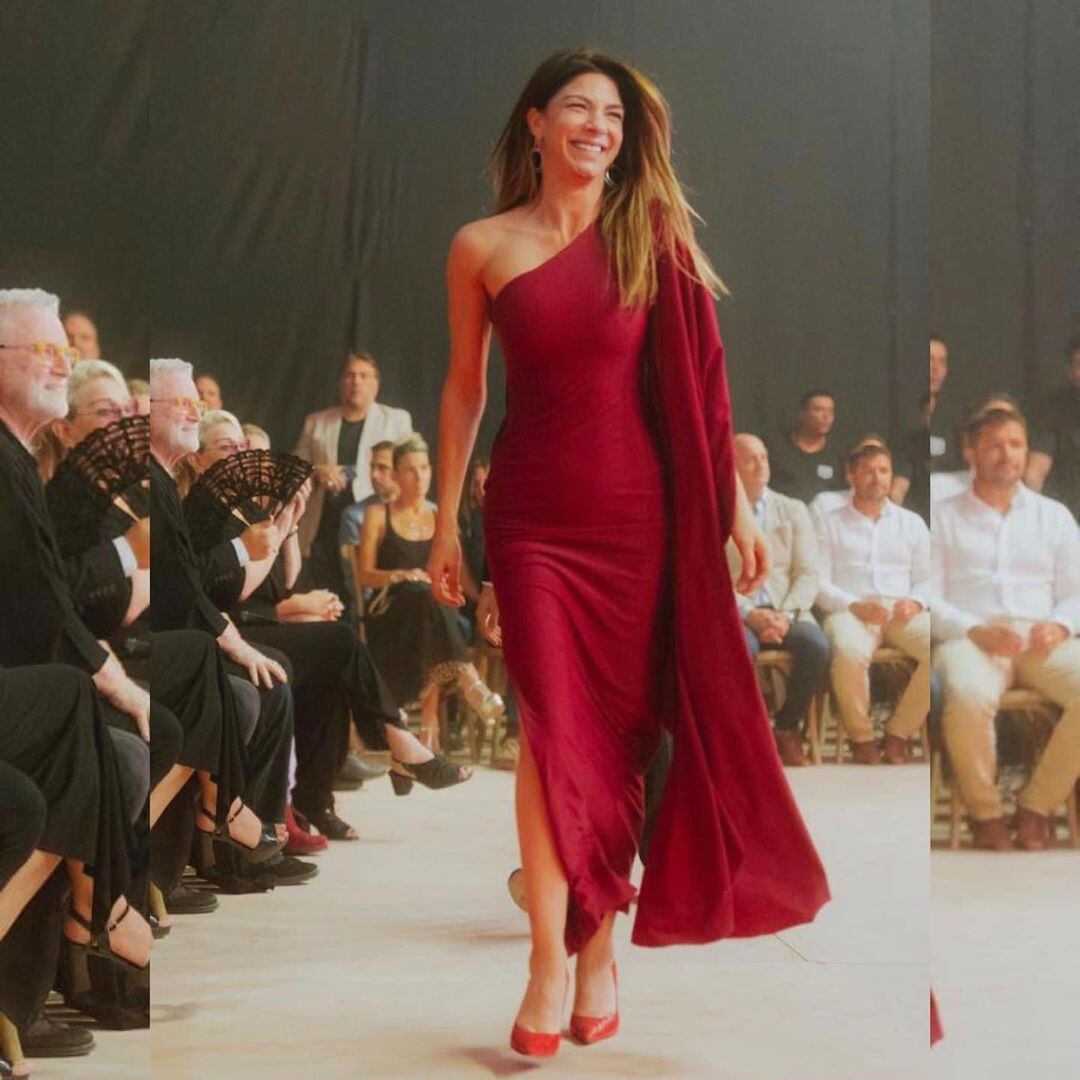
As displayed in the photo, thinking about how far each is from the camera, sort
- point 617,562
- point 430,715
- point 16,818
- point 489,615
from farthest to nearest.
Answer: point 430,715
point 489,615
point 617,562
point 16,818

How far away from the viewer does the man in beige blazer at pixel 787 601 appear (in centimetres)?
321

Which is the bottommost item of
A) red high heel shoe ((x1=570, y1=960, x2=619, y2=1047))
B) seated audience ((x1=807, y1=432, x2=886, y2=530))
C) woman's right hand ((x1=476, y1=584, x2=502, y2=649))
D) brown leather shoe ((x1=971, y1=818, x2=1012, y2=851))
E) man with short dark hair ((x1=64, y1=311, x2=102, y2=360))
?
red high heel shoe ((x1=570, y1=960, x2=619, y2=1047))

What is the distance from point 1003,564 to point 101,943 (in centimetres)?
183

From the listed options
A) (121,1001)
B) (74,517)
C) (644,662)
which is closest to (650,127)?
(644,662)

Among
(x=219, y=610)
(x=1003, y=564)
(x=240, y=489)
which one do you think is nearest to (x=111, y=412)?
(x=240, y=489)

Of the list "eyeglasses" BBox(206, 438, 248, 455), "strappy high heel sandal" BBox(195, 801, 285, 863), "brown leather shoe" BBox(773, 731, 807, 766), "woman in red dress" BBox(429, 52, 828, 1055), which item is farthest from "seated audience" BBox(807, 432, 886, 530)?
"strappy high heel sandal" BBox(195, 801, 285, 863)

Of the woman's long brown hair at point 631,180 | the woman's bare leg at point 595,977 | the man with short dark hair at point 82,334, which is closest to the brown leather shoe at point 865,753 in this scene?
the woman's bare leg at point 595,977

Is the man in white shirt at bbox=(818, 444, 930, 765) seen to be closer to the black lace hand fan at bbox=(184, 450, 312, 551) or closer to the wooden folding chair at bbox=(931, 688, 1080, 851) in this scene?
the wooden folding chair at bbox=(931, 688, 1080, 851)

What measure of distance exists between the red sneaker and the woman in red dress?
1.95ft

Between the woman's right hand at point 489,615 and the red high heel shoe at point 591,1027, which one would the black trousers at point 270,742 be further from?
the red high heel shoe at point 591,1027

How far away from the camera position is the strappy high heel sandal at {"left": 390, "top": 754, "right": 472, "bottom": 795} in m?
3.27

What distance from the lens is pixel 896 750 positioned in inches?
128

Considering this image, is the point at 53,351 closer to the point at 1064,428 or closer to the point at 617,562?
the point at 617,562

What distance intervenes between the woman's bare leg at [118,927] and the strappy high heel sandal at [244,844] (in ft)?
1.00
